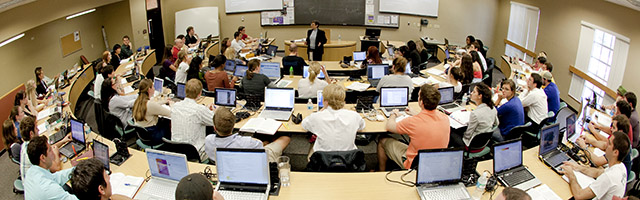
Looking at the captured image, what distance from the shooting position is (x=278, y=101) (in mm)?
5402

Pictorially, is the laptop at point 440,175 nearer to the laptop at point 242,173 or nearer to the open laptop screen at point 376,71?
the laptop at point 242,173

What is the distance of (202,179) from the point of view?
8.58 feet

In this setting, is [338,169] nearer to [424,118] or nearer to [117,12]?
[424,118]

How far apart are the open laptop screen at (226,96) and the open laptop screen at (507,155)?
3458 millimetres

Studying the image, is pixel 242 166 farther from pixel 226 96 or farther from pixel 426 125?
pixel 226 96

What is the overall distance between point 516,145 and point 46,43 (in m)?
9.61

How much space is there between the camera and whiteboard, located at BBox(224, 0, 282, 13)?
1286 centimetres

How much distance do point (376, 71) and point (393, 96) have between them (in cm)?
173

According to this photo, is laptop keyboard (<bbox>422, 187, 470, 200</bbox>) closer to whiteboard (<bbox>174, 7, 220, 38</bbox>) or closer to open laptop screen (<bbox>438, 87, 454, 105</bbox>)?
open laptop screen (<bbox>438, 87, 454, 105</bbox>)

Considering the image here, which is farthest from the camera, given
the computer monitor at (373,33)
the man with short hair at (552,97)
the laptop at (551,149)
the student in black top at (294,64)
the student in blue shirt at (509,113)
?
the computer monitor at (373,33)

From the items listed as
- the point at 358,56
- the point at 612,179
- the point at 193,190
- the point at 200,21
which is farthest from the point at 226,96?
the point at 200,21

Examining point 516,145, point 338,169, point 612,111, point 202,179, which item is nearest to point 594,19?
point 612,111

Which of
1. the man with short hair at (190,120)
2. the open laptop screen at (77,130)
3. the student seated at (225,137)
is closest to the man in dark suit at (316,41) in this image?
Answer: the man with short hair at (190,120)

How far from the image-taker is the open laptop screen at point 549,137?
390 cm
